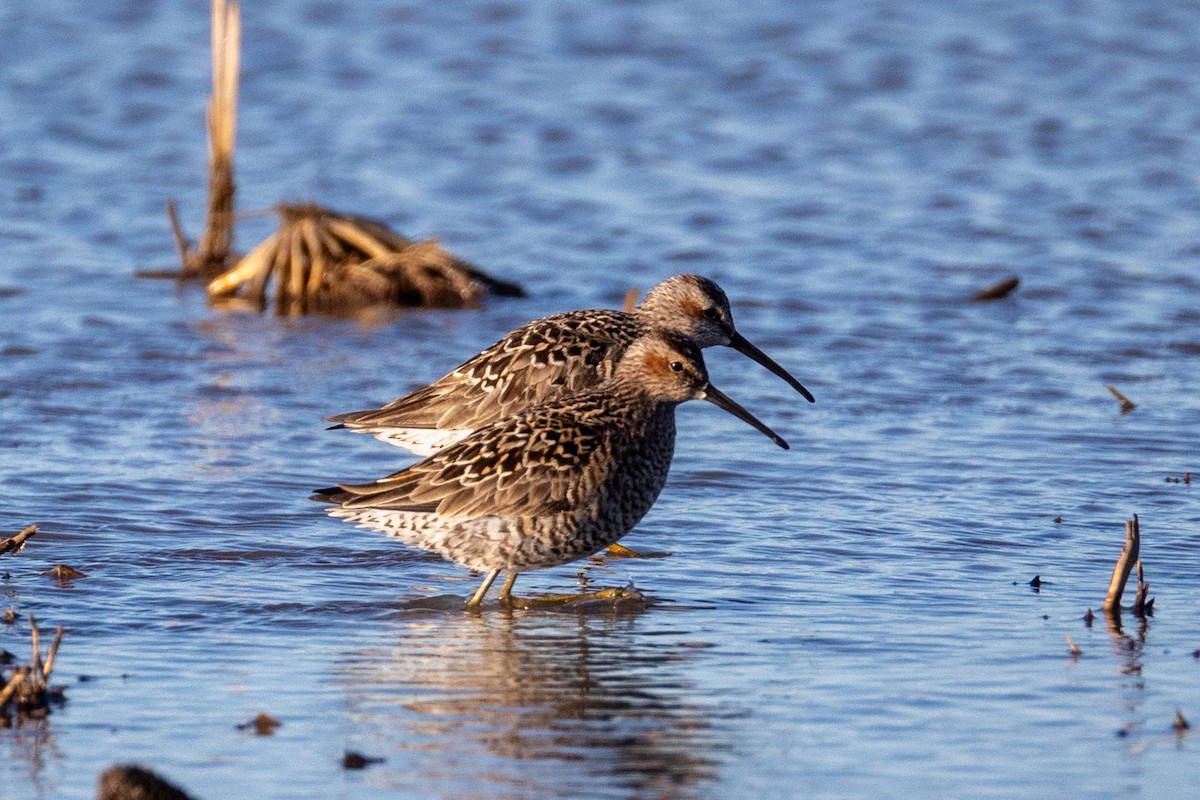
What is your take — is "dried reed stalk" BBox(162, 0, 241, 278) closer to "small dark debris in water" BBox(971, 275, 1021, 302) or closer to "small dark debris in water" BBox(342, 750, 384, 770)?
"small dark debris in water" BBox(971, 275, 1021, 302)

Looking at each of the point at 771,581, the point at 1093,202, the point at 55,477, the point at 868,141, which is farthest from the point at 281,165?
the point at 771,581

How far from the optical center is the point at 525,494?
7.54m

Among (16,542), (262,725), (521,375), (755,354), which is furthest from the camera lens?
(755,354)

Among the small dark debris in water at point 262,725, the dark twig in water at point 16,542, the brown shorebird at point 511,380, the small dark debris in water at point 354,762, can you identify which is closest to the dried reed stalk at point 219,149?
the brown shorebird at point 511,380

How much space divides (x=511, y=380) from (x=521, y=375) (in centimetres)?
6

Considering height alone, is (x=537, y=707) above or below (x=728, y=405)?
below

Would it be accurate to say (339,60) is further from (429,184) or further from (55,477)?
(55,477)

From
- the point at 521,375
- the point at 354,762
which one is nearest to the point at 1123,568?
the point at 521,375

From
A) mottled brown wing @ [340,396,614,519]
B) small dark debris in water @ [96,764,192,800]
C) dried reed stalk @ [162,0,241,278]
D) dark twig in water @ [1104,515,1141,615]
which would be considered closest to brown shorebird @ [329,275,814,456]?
mottled brown wing @ [340,396,614,519]

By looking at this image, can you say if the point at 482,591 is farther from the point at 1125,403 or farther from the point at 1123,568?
the point at 1125,403

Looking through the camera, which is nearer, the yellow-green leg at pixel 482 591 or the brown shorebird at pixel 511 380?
the yellow-green leg at pixel 482 591

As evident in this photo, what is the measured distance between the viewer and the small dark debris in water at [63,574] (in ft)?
25.8

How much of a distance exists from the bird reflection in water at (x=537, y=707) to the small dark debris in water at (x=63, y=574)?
1.44 metres

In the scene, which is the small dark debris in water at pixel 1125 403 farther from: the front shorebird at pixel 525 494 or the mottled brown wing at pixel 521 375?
the front shorebird at pixel 525 494
